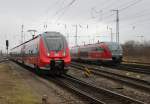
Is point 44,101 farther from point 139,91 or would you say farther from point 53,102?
point 139,91

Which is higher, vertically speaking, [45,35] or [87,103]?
[45,35]

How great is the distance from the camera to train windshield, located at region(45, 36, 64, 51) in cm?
2643

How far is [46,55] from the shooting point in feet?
85.7

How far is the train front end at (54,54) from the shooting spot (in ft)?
85.0

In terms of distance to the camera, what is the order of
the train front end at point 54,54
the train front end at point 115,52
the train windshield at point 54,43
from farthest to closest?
1. the train front end at point 115,52
2. the train windshield at point 54,43
3. the train front end at point 54,54

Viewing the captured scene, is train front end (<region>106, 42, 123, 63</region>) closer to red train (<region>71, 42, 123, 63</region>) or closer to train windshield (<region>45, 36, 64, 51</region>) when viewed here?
red train (<region>71, 42, 123, 63</region>)

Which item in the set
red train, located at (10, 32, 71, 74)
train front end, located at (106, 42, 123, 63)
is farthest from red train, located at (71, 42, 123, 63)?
red train, located at (10, 32, 71, 74)

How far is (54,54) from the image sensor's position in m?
26.2

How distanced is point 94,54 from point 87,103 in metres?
34.1

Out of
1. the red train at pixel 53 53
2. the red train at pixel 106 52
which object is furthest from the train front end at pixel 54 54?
the red train at pixel 106 52

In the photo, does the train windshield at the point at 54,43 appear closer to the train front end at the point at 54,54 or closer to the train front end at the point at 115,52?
the train front end at the point at 54,54

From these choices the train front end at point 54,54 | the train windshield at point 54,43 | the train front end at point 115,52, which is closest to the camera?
the train front end at point 54,54

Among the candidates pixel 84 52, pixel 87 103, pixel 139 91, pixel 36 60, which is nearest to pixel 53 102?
pixel 87 103

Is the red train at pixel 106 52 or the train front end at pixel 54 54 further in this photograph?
the red train at pixel 106 52
